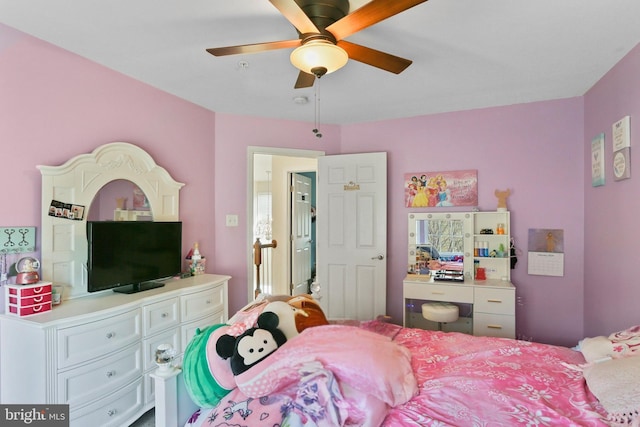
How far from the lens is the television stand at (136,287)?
7.67 ft

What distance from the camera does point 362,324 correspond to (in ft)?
6.89

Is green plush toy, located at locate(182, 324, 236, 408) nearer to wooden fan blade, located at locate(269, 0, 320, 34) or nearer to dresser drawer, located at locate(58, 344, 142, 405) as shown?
dresser drawer, located at locate(58, 344, 142, 405)

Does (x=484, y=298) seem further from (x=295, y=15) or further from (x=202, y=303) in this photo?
(x=295, y=15)

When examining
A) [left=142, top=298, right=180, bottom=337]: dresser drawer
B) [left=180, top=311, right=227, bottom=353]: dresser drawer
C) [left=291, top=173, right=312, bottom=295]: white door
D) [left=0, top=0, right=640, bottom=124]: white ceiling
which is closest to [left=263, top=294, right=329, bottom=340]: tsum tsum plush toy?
[left=142, top=298, right=180, bottom=337]: dresser drawer

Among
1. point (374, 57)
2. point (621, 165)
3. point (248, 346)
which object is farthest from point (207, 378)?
point (621, 165)

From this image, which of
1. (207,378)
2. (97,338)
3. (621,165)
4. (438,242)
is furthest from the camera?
(438,242)

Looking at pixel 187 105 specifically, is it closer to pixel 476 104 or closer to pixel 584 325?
pixel 476 104

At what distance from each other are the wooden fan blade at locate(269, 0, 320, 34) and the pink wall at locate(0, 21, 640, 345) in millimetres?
1672

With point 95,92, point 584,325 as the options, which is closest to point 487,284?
point 584,325

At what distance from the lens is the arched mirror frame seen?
79.4 inches

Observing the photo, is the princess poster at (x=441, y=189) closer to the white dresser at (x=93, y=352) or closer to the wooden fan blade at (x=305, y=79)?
the wooden fan blade at (x=305, y=79)

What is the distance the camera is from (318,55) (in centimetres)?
155

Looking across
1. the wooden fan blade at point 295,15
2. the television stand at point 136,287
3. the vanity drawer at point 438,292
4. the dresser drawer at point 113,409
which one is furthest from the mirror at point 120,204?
the vanity drawer at point 438,292

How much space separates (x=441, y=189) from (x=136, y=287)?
9.39 feet
